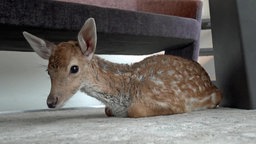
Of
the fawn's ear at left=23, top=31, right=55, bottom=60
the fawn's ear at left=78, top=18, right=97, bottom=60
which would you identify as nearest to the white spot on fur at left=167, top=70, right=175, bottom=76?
the fawn's ear at left=78, top=18, right=97, bottom=60


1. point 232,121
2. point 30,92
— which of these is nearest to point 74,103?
point 30,92

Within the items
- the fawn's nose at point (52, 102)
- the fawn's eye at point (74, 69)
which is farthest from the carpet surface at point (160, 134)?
the fawn's eye at point (74, 69)

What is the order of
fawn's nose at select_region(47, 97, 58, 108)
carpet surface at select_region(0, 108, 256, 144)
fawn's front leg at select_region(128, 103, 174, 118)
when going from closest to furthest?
carpet surface at select_region(0, 108, 256, 144) → fawn's nose at select_region(47, 97, 58, 108) → fawn's front leg at select_region(128, 103, 174, 118)

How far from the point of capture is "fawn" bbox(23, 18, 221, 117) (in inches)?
49.7

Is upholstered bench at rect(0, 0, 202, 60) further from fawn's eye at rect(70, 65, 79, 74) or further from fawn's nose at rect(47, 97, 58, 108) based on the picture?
fawn's nose at rect(47, 97, 58, 108)

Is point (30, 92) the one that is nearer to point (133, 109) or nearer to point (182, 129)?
point (133, 109)

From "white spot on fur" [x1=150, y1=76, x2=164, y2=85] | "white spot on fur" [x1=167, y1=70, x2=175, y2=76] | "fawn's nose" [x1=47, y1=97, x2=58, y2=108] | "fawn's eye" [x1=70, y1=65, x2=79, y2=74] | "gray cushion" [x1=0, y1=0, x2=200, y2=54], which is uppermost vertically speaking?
"gray cushion" [x1=0, y1=0, x2=200, y2=54]

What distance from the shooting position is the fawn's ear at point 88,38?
4.09ft

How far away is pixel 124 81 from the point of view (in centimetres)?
143

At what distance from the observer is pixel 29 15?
1.22 m

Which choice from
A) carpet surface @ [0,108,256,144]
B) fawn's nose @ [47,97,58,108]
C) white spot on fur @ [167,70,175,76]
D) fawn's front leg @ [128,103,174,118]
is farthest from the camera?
white spot on fur @ [167,70,175,76]

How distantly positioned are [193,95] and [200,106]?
0.23 ft

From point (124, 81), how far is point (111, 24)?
0.24 meters

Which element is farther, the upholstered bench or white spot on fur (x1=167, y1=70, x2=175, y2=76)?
white spot on fur (x1=167, y1=70, x2=175, y2=76)
